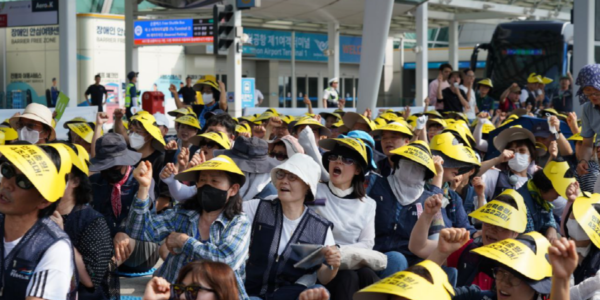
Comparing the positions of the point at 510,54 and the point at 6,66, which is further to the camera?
the point at 6,66

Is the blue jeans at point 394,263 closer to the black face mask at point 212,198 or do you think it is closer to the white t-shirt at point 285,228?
the white t-shirt at point 285,228

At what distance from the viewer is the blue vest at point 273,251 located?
5.25m

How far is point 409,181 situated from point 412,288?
2791mm

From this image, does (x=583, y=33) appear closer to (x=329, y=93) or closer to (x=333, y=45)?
(x=329, y=93)

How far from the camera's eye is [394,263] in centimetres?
577

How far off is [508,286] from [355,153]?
2.17 meters

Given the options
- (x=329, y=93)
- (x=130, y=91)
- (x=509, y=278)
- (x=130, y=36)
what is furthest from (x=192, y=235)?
(x=329, y=93)

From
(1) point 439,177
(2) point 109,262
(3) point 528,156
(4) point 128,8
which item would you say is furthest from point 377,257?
(4) point 128,8

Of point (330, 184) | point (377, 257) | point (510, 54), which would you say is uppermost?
point (510, 54)

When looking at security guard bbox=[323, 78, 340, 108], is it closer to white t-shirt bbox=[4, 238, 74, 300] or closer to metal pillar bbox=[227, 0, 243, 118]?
metal pillar bbox=[227, 0, 243, 118]

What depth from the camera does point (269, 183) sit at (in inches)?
271

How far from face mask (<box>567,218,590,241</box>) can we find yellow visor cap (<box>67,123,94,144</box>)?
557cm

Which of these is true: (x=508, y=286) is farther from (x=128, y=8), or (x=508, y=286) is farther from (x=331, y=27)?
(x=331, y=27)

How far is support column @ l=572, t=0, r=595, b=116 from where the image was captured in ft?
47.8
